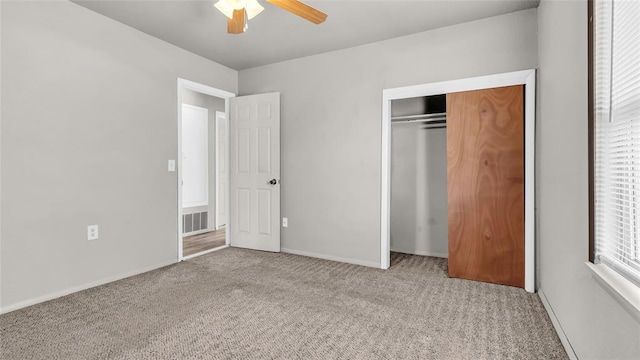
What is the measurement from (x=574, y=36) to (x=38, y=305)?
400cm

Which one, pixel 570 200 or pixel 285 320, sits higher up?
pixel 570 200

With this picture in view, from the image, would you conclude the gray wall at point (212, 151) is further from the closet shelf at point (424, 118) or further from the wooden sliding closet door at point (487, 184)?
the wooden sliding closet door at point (487, 184)

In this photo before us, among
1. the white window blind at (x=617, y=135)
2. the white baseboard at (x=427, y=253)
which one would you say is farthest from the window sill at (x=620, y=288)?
the white baseboard at (x=427, y=253)

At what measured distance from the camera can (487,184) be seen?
120 inches

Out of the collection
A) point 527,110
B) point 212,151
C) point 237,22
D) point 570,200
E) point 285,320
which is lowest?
point 285,320

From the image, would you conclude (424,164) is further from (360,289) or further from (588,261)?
(588,261)

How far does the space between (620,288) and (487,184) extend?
199 cm

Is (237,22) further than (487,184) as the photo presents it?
No

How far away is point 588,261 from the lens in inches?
58.9

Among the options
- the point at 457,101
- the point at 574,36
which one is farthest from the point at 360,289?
the point at 574,36

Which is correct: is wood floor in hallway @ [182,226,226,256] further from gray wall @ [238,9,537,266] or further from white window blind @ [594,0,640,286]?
white window blind @ [594,0,640,286]

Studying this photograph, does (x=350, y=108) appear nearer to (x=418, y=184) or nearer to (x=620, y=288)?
(x=418, y=184)

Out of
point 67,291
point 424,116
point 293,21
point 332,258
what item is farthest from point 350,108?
point 67,291

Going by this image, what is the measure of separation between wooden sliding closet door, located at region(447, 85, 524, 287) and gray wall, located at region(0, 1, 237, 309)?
3018mm
